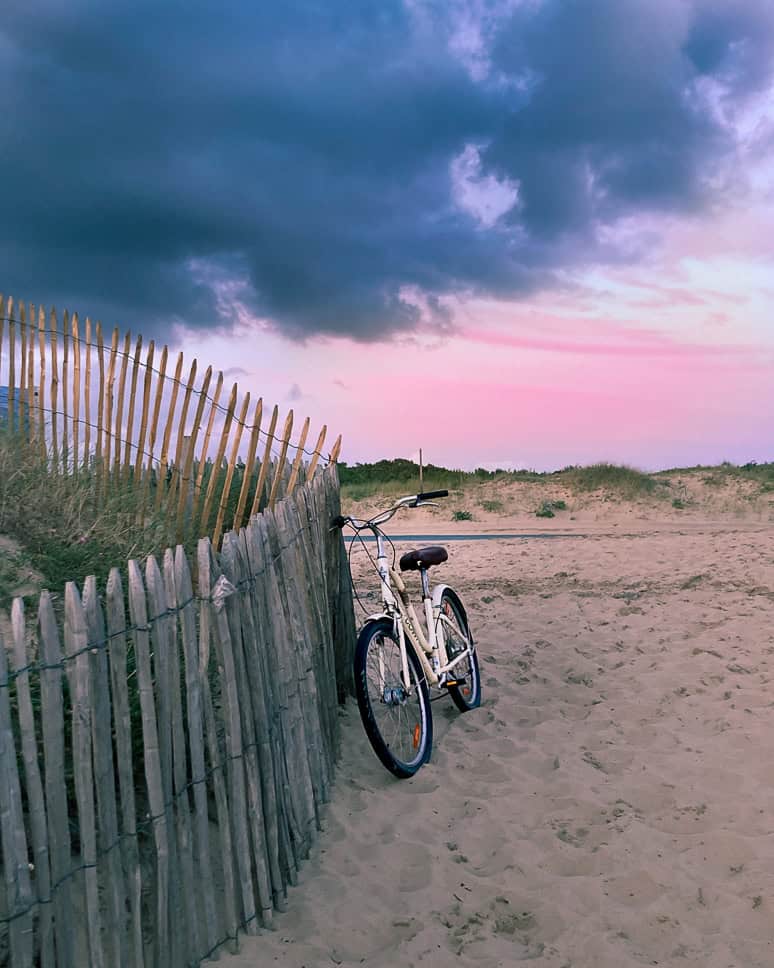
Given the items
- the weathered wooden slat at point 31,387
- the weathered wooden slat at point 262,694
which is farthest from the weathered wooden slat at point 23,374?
the weathered wooden slat at point 262,694

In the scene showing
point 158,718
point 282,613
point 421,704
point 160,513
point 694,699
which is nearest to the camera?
point 158,718

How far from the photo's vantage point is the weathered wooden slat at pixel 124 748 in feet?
8.04

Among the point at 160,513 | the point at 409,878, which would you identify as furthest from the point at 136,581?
the point at 160,513

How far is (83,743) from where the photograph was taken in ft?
7.81

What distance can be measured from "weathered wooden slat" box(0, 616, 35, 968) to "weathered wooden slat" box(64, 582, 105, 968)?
16 cm

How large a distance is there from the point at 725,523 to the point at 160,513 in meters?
13.7

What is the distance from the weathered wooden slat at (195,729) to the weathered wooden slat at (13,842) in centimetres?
60

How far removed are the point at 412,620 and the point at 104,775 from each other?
2498 mm

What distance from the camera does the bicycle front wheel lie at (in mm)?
4172

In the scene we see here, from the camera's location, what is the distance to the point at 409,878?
3.56 meters

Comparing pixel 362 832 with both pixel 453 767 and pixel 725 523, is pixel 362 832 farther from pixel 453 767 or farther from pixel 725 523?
pixel 725 523

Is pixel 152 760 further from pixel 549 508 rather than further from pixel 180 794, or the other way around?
pixel 549 508

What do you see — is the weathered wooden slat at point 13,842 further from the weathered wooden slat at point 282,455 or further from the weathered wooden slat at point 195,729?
the weathered wooden slat at point 282,455

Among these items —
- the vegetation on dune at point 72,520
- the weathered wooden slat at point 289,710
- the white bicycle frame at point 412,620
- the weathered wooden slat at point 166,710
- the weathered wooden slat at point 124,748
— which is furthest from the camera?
the vegetation on dune at point 72,520
